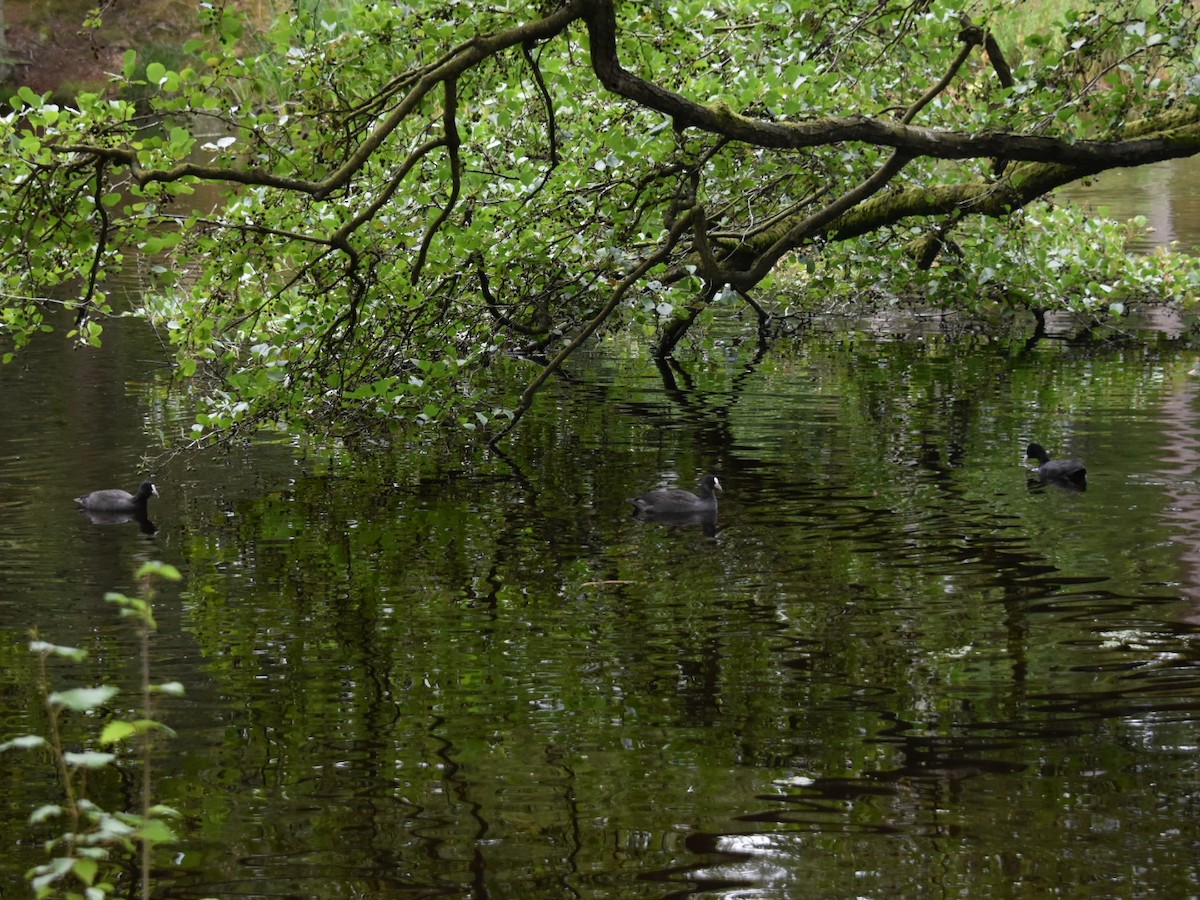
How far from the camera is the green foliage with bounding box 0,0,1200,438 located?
10133 mm

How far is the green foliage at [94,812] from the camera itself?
154 inches

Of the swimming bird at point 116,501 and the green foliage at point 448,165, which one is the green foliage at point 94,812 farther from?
the swimming bird at point 116,501

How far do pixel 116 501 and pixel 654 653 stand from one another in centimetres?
573

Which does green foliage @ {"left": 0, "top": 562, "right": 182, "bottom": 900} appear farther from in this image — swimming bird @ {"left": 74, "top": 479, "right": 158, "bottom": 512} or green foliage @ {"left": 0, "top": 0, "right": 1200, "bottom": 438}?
swimming bird @ {"left": 74, "top": 479, "right": 158, "bottom": 512}

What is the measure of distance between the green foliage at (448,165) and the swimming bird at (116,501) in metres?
0.89

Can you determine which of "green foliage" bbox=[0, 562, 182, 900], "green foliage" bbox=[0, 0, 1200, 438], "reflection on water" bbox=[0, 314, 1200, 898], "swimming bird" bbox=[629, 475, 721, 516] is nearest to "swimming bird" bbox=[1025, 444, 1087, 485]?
"reflection on water" bbox=[0, 314, 1200, 898]

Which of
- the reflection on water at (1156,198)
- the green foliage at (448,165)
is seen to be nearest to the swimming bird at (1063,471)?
the green foliage at (448,165)

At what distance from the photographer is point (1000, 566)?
10539 millimetres

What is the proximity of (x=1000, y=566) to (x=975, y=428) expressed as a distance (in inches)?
218

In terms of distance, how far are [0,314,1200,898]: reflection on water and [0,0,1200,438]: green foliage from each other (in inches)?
53.7

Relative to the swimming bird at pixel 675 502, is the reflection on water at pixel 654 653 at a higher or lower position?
lower

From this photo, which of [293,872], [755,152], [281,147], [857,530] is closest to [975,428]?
[755,152]

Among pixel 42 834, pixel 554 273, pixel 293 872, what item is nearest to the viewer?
pixel 293 872

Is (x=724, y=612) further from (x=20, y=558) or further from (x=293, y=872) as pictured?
(x=20, y=558)
